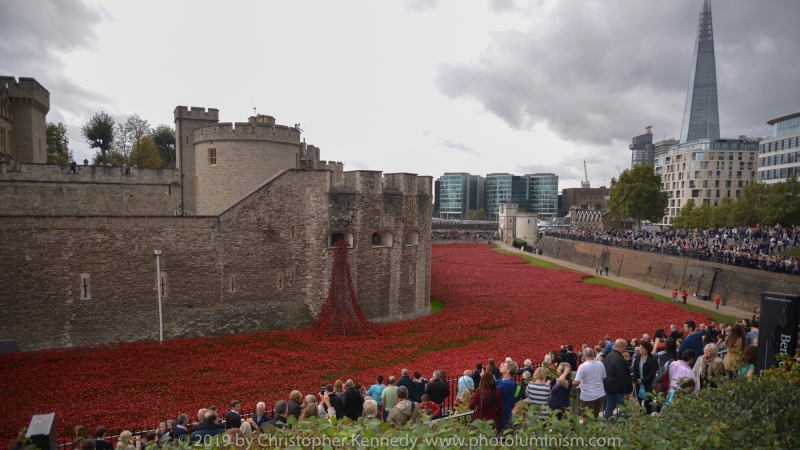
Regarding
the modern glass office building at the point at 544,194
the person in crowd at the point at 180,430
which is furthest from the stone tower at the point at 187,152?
the modern glass office building at the point at 544,194

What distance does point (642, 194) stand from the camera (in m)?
66.0

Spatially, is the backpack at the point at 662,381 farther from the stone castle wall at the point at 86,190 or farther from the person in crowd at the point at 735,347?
the stone castle wall at the point at 86,190

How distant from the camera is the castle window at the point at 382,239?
1061 inches

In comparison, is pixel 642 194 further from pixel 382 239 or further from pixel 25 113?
pixel 25 113

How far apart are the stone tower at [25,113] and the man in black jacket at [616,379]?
124 ft

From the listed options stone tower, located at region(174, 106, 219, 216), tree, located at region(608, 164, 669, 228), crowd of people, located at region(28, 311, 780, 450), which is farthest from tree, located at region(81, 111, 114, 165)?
tree, located at region(608, 164, 669, 228)

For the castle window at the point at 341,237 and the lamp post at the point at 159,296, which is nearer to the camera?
the lamp post at the point at 159,296

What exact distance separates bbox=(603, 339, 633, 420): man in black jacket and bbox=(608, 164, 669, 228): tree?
63.1m

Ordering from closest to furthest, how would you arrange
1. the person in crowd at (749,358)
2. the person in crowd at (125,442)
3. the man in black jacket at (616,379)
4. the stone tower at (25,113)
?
the person in crowd at (125,442), the man in black jacket at (616,379), the person in crowd at (749,358), the stone tower at (25,113)

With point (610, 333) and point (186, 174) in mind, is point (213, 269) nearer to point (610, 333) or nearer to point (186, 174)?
point (186, 174)

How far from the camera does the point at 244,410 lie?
14.1 meters

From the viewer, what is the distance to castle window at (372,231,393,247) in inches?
1061

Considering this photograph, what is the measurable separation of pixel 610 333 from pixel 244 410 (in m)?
18.1

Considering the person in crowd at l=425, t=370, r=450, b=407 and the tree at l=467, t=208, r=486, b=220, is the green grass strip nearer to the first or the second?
the person in crowd at l=425, t=370, r=450, b=407
